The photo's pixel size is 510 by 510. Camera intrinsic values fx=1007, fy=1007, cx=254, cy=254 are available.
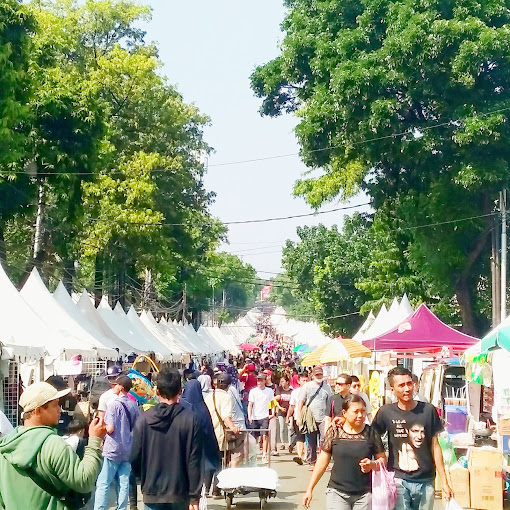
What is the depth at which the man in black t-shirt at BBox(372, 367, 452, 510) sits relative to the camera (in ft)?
25.9

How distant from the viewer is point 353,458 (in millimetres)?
7516

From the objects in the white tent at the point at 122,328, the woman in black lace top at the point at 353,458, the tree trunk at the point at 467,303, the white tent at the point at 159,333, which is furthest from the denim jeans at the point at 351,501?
the white tent at the point at 159,333

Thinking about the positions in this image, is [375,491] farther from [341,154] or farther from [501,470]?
[341,154]

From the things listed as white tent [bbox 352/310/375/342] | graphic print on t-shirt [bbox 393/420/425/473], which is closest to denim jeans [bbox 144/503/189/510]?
graphic print on t-shirt [bbox 393/420/425/473]

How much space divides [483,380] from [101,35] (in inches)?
1195

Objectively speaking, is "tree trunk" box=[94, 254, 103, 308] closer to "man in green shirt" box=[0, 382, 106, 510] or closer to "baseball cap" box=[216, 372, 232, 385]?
"baseball cap" box=[216, 372, 232, 385]

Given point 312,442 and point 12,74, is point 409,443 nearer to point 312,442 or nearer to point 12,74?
point 312,442

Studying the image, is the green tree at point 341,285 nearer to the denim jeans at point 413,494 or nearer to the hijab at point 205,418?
the hijab at point 205,418

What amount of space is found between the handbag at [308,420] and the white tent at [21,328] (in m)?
4.46

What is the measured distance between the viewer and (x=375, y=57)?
2778 cm

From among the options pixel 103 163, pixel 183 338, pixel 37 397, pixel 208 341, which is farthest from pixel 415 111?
pixel 208 341

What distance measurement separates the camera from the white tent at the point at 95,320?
25297 millimetres

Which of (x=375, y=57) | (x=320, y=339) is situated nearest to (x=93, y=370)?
(x=375, y=57)

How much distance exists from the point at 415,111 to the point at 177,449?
23.0m
